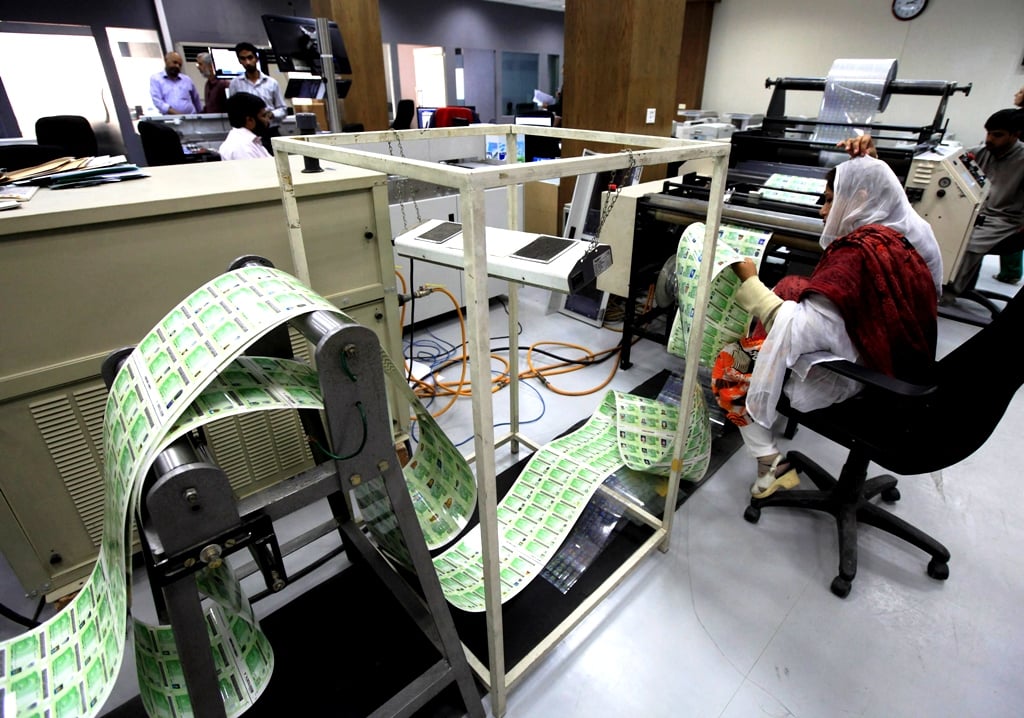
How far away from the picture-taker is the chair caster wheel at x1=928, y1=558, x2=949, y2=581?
1523 millimetres

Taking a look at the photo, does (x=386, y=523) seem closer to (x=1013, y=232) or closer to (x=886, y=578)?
(x=886, y=578)

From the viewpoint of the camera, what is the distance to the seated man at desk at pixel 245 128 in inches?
112

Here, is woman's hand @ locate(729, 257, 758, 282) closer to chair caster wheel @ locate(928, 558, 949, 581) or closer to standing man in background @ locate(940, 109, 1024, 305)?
chair caster wheel @ locate(928, 558, 949, 581)

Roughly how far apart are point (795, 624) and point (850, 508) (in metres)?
0.45

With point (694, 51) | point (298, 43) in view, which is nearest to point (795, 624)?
point (298, 43)

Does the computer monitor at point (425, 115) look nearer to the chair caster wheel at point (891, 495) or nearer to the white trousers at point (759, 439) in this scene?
the white trousers at point (759, 439)

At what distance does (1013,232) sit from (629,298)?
260 cm

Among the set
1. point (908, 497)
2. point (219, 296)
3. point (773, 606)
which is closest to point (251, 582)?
point (219, 296)

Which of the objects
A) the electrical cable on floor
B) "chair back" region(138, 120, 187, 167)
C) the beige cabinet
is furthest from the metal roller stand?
"chair back" region(138, 120, 187, 167)

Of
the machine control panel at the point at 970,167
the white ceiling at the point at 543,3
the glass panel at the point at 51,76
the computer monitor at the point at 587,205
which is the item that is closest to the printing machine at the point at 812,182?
the machine control panel at the point at 970,167

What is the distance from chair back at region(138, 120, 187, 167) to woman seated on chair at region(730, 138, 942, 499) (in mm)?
3380

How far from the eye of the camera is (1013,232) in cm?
313

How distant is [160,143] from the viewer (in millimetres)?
3107

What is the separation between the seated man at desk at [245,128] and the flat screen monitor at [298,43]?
0.43 m
